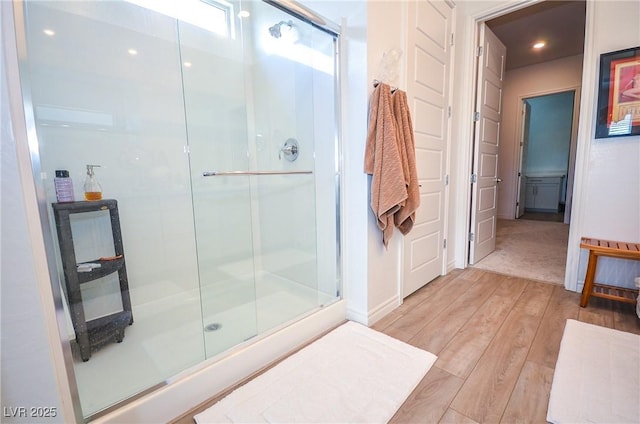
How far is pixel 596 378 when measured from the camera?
47.9 inches

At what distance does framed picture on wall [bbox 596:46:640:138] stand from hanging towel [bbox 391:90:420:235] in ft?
4.74

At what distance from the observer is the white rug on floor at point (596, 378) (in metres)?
1.04

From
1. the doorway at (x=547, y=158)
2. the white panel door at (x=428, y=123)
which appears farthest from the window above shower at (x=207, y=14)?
the doorway at (x=547, y=158)

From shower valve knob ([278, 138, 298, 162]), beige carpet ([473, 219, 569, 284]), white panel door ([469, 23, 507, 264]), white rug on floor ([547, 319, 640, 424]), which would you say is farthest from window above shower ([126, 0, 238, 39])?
beige carpet ([473, 219, 569, 284])

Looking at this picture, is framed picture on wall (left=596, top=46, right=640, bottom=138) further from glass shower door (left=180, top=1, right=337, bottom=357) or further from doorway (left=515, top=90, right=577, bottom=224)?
doorway (left=515, top=90, right=577, bottom=224)

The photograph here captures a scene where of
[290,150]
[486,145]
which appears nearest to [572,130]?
[486,145]

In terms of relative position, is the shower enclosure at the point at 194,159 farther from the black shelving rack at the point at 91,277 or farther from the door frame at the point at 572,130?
the door frame at the point at 572,130

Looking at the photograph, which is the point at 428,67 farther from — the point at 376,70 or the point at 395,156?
the point at 395,156

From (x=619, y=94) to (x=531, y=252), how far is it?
186 cm

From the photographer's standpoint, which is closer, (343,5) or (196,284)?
(343,5)

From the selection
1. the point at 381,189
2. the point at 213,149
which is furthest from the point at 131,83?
the point at 381,189

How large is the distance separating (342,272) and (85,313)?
4.78ft

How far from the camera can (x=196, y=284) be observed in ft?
6.94

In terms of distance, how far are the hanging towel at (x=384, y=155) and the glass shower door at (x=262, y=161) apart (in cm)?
29
